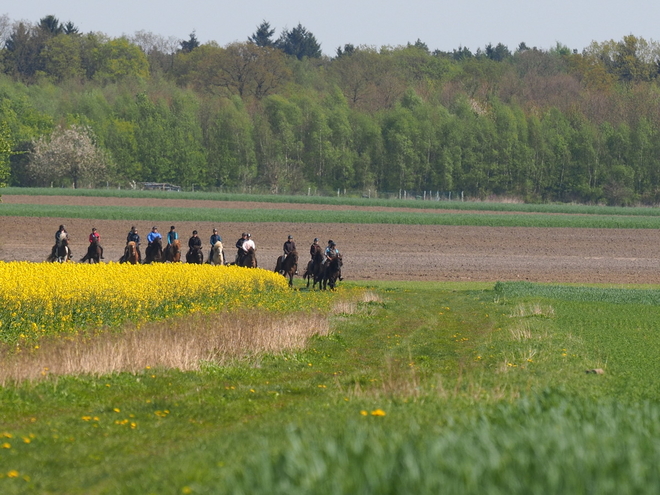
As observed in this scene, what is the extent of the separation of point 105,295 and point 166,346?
215 inches

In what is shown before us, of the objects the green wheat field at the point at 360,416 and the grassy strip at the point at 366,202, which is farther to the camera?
the grassy strip at the point at 366,202

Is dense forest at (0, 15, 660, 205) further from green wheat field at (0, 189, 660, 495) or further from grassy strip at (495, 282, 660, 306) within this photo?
green wheat field at (0, 189, 660, 495)

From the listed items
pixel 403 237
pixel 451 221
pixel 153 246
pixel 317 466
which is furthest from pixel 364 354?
pixel 451 221

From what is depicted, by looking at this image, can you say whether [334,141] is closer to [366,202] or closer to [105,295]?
[366,202]

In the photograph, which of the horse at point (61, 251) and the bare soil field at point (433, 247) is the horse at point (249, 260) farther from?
the horse at point (61, 251)

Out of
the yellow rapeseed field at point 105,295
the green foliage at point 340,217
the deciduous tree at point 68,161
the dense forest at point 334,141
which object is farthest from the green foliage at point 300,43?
the yellow rapeseed field at point 105,295

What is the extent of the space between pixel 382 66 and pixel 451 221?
3369 inches

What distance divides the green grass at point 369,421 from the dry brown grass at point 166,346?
0.42 meters

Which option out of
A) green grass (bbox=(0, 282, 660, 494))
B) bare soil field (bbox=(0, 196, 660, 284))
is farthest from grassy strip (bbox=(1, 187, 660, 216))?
green grass (bbox=(0, 282, 660, 494))

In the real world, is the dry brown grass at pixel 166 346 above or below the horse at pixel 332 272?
above

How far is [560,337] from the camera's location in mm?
19578

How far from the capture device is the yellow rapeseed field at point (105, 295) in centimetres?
1853

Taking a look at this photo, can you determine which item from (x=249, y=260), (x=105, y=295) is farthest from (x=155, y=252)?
(x=105, y=295)

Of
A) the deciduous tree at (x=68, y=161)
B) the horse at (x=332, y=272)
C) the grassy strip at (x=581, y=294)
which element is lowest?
the grassy strip at (x=581, y=294)
